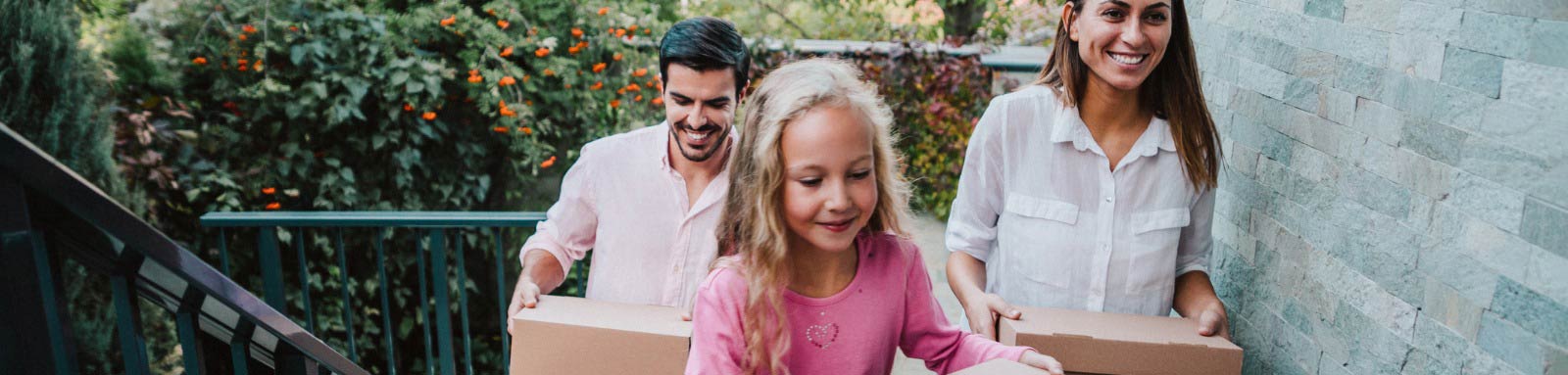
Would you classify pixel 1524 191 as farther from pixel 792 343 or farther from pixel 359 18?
pixel 359 18

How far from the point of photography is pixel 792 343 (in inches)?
55.7

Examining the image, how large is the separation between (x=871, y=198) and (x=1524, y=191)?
2.46ft

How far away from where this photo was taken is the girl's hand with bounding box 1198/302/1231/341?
62.5 inches

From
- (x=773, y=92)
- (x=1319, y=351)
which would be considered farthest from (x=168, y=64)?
(x=1319, y=351)

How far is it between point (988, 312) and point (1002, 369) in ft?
1.06

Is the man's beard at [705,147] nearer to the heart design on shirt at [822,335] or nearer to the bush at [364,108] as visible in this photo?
the heart design on shirt at [822,335]

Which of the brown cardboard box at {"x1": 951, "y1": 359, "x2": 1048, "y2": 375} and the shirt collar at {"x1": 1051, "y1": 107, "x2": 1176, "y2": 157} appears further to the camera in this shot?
the shirt collar at {"x1": 1051, "y1": 107, "x2": 1176, "y2": 157}

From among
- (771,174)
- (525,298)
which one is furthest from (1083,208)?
(525,298)

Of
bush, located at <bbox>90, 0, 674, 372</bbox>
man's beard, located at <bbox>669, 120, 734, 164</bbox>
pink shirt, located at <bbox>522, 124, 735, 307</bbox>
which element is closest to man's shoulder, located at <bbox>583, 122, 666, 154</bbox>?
pink shirt, located at <bbox>522, 124, 735, 307</bbox>

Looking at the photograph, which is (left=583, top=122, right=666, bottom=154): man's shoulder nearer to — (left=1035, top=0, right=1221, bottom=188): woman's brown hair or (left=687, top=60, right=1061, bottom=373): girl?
(left=687, top=60, right=1061, bottom=373): girl

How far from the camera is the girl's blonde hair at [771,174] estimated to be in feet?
4.34

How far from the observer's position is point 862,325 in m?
1.45

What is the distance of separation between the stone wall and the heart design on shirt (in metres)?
0.79

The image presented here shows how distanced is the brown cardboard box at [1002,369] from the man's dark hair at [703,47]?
723mm
